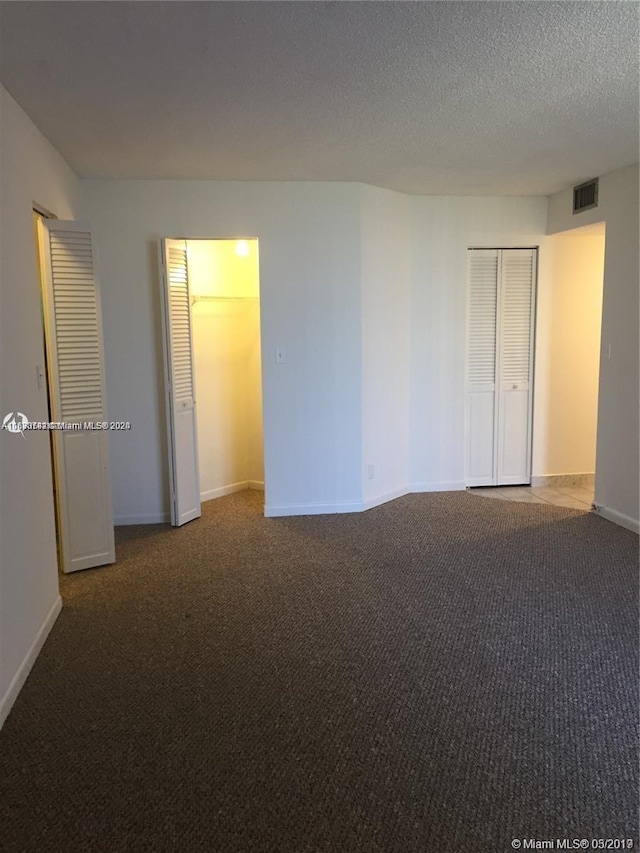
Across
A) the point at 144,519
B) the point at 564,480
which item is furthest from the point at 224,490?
the point at 564,480

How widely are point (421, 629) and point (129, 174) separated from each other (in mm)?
3592

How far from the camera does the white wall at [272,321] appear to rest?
4.58 m

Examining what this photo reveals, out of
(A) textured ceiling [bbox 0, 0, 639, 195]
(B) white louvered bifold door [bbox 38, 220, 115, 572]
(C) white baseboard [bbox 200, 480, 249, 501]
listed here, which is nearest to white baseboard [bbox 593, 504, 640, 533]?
(A) textured ceiling [bbox 0, 0, 639, 195]

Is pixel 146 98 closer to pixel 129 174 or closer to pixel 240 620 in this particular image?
pixel 129 174

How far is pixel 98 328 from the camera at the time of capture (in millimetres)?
3697

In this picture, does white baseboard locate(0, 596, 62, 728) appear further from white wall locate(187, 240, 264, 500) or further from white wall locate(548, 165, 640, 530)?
white wall locate(548, 165, 640, 530)

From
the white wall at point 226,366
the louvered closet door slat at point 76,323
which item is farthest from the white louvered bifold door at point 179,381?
the louvered closet door slat at point 76,323

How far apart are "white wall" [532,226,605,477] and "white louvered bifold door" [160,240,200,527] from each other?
3066mm

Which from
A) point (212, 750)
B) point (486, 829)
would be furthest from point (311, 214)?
point (486, 829)

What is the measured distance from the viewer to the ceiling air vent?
15.1 feet

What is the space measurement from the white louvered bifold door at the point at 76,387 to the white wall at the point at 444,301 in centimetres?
271

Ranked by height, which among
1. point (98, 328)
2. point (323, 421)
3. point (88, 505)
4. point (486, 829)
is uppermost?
point (98, 328)

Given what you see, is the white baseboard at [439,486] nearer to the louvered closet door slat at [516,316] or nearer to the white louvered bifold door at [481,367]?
the white louvered bifold door at [481,367]

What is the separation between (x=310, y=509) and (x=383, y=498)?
2.16ft
